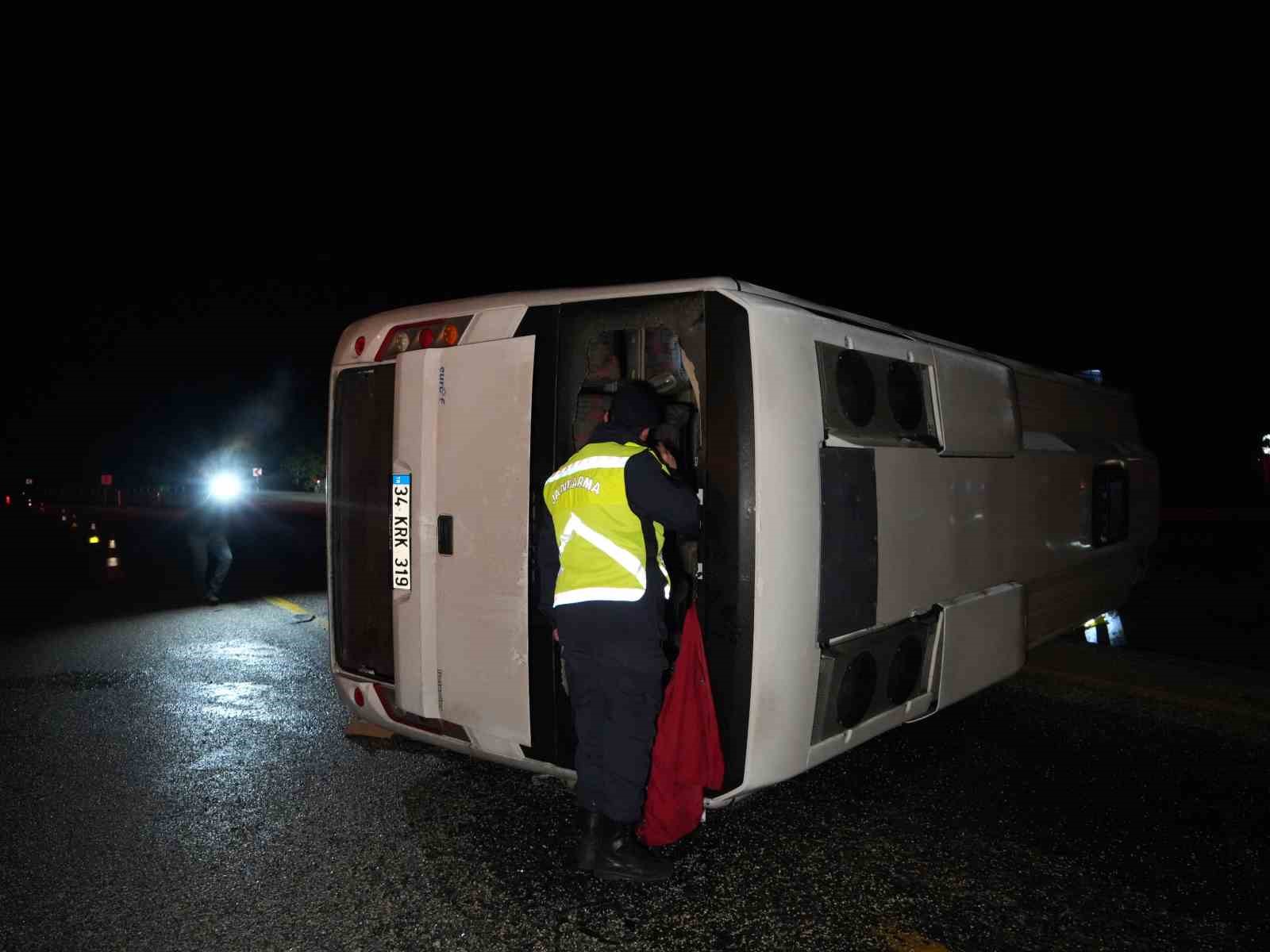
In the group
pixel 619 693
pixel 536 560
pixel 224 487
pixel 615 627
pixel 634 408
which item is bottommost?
pixel 619 693

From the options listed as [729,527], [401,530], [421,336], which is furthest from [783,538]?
[421,336]

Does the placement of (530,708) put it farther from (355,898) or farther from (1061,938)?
(1061,938)

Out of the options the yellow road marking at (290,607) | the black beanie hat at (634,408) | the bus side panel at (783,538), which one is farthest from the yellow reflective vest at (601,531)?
the yellow road marking at (290,607)

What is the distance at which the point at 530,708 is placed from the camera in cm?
349

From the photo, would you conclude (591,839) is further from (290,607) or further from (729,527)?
(290,607)

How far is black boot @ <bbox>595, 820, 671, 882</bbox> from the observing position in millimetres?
3127

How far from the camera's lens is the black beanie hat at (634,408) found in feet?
10.8

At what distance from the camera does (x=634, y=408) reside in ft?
10.9

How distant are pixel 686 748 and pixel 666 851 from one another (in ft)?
1.97

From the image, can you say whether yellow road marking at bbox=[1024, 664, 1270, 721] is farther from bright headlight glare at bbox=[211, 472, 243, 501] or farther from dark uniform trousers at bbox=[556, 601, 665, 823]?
bright headlight glare at bbox=[211, 472, 243, 501]

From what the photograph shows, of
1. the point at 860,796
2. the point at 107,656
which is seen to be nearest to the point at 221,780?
the point at 860,796

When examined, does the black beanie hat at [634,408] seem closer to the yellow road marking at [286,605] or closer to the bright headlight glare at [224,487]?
the yellow road marking at [286,605]

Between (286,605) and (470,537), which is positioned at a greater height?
(470,537)

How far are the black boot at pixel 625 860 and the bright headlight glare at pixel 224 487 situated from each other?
724cm
